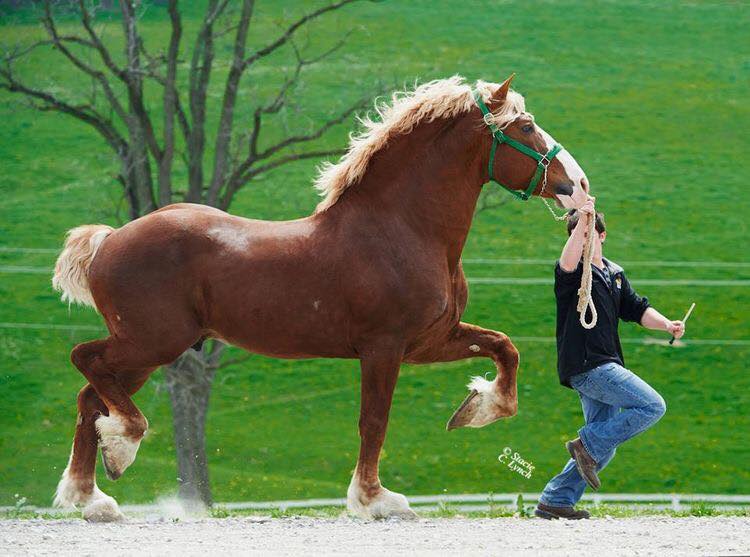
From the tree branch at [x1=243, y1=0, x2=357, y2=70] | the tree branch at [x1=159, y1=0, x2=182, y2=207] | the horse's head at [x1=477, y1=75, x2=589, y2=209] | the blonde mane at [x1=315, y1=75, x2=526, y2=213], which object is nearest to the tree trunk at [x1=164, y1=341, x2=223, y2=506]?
the tree branch at [x1=159, y1=0, x2=182, y2=207]

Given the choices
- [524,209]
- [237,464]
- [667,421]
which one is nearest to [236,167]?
[237,464]

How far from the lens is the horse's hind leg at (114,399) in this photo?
251 inches

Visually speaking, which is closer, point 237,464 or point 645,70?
point 237,464

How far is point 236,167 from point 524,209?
1059 centimetres

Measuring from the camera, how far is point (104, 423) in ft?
20.9

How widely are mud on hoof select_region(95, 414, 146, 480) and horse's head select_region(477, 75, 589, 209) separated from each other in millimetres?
2461

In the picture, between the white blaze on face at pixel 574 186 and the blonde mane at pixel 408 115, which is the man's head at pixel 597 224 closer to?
the white blaze on face at pixel 574 186

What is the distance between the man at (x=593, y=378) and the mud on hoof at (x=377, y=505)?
2.92ft

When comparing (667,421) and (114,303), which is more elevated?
(114,303)

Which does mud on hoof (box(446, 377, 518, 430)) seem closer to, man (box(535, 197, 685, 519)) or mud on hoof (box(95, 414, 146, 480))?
man (box(535, 197, 685, 519))

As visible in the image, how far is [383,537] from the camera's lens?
18.8ft

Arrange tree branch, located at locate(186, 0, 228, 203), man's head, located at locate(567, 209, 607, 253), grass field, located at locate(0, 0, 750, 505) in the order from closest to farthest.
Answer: man's head, located at locate(567, 209, 607, 253)
tree branch, located at locate(186, 0, 228, 203)
grass field, located at locate(0, 0, 750, 505)

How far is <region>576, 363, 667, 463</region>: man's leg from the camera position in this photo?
6234mm

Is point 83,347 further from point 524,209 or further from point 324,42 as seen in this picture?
point 324,42
